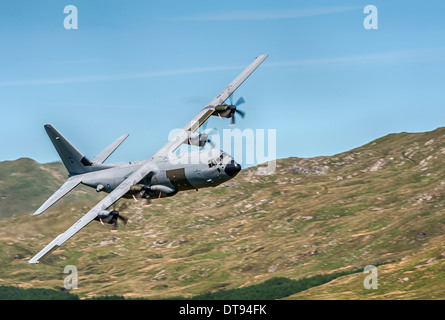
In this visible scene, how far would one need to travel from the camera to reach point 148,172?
66688mm

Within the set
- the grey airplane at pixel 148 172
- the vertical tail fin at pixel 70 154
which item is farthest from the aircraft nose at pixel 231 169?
the vertical tail fin at pixel 70 154

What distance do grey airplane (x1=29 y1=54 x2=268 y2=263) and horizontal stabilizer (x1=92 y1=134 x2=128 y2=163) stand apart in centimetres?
57

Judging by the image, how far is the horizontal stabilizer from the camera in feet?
258

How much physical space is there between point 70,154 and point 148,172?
1618 centimetres

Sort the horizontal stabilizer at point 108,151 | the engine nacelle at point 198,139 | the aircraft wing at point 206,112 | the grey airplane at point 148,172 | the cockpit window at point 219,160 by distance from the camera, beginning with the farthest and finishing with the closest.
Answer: the horizontal stabilizer at point 108,151 < the engine nacelle at point 198,139 < the aircraft wing at point 206,112 < the cockpit window at point 219,160 < the grey airplane at point 148,172

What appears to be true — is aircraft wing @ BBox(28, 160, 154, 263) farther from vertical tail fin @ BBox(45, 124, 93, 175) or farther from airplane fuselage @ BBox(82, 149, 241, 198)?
vertical tail fin @ BBox(45, 124, 93, 175)

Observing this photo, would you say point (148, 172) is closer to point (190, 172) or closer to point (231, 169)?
point (190, 172)

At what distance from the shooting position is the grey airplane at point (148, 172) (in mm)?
63238

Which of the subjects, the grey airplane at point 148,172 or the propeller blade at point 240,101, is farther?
the propeller blade at point 240,101

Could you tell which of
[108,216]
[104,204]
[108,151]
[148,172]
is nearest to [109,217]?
[108,216]

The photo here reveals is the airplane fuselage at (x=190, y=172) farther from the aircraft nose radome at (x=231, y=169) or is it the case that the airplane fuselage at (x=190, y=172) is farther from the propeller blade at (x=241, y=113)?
the propeller blade at (x=241, y=113)

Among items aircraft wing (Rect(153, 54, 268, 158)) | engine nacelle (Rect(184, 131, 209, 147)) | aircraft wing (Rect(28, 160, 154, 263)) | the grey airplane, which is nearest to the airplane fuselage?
the grey airplane

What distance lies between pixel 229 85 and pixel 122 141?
704 inches
